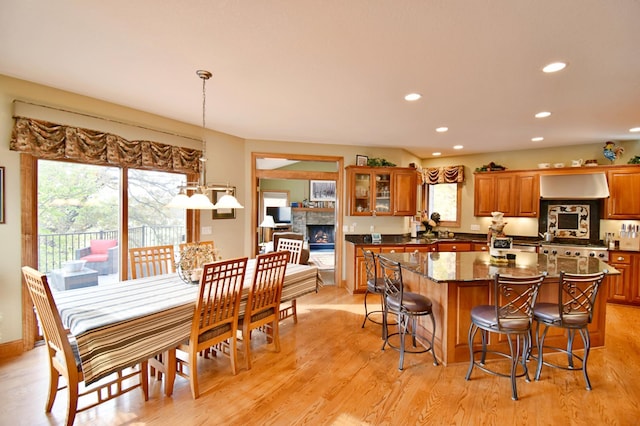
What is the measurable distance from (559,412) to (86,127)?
506cm

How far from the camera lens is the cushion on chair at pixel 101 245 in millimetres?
3531

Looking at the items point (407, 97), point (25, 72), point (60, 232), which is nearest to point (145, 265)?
point (60, 232)

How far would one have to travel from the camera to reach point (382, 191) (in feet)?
18.2

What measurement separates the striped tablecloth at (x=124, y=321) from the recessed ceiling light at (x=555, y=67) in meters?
3.17

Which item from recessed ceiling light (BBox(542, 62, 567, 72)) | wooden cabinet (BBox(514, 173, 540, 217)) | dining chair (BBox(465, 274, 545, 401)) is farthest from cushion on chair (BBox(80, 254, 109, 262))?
wooden cabinet (BBox(514, 173, 540, 217))

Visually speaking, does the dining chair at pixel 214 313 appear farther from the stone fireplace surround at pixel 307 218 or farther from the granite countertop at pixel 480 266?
the stone fireplace surround at pixel 307 218

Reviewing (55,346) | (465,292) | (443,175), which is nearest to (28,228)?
(55,346)

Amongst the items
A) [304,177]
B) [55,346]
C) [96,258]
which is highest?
[304,177]

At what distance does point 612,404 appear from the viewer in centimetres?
230

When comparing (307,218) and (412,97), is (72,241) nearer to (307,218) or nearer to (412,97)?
(412,97)

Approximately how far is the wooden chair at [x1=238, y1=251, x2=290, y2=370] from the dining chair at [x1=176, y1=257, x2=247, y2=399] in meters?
0.14

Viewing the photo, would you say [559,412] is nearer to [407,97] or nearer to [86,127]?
[407,97]

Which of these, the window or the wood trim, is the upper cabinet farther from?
the wood trim

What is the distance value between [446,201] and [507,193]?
121 centimetres
